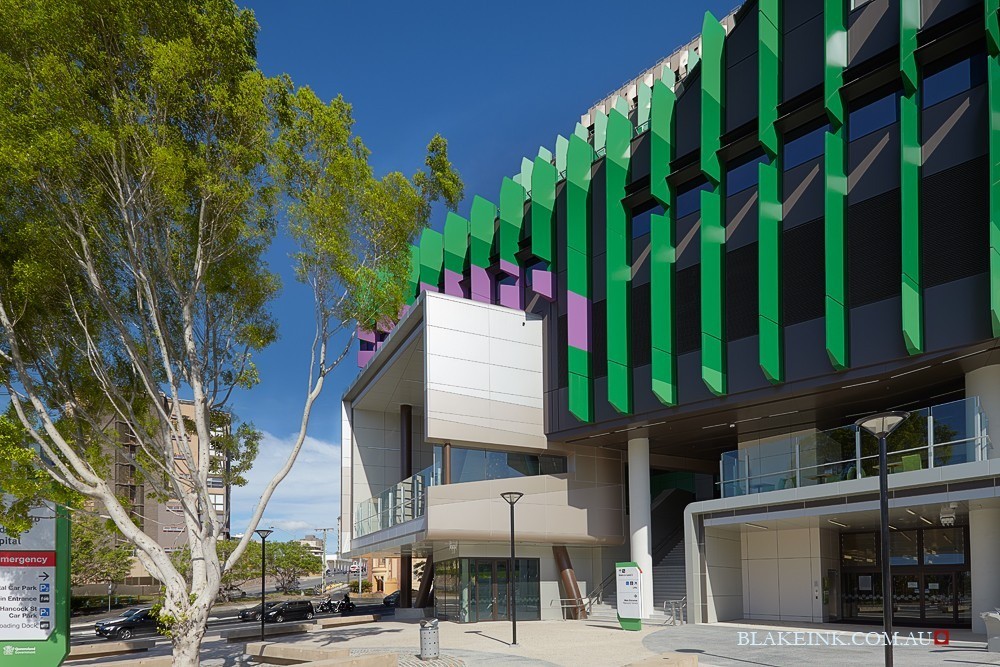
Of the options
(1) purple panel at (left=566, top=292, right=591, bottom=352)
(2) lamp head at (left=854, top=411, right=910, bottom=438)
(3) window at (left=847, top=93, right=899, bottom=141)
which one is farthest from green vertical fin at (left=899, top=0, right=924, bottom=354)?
(1) purple panel at (left=566, top=292, right=591, bottom=352)

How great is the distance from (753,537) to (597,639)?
336 inches

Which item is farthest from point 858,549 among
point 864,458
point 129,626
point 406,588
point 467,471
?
point 129,626

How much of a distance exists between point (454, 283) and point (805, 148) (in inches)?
781

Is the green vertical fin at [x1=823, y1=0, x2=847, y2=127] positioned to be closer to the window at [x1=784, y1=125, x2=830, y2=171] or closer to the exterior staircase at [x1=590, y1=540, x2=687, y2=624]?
the window at [x1=784, y1=125, x2=830, y2=171]

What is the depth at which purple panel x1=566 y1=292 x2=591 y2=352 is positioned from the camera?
33062 millimetres

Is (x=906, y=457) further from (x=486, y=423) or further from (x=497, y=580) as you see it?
(x=497, y=580)

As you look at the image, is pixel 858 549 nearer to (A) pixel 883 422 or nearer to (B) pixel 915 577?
(B) pixel 915 577

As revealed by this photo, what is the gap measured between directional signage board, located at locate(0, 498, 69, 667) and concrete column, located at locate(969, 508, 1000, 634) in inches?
906

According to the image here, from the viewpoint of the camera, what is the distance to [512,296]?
3712cm

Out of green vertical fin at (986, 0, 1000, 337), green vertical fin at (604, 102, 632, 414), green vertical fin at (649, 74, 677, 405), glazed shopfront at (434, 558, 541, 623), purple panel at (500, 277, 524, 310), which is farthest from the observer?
purple panel at (500, 277, 524, 310)

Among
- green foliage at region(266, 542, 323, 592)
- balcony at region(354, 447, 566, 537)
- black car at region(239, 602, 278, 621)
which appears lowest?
green foliage at region(266, 542, 323, 592)

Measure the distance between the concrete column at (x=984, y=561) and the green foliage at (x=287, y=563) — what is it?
7529 centimetres

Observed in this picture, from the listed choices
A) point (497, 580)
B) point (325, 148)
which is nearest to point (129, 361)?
point (325, 148)

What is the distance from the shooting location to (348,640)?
28.1 meters
